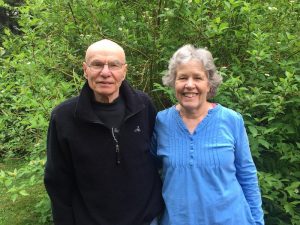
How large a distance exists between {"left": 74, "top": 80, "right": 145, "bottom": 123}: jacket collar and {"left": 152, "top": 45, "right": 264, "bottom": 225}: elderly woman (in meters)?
0.22

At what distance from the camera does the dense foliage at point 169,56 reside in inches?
141

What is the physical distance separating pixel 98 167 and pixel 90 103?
37 centimetres

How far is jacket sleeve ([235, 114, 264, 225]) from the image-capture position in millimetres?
2615

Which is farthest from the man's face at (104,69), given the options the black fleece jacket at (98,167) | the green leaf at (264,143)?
the green leaf at (264,143)

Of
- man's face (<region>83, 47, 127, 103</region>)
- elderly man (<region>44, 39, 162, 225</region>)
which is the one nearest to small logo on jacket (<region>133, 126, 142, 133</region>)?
elderly man (<region>44, 39, 162, 225</region>)

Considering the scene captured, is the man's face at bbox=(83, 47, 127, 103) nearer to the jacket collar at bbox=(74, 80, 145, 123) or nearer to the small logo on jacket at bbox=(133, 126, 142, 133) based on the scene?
the jacket collar at bbox=(74, 80, 145, 123)

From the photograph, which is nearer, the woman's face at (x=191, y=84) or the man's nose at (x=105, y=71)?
the man's nose at (x=105, y=71)

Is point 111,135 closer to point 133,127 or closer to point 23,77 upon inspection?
point 133,127

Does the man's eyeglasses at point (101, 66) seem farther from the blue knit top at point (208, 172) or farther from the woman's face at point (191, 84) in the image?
the blue knit top at point (208, 172)

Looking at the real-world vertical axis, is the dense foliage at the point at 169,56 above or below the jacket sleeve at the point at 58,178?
above

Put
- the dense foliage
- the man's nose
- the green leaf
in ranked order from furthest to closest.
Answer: the dense foliage
the green leaf
the man's nose

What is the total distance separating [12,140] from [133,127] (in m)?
2.66

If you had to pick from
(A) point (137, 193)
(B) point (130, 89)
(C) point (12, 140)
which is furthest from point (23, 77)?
(A) point (137, 193)

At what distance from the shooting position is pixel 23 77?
169 inches
